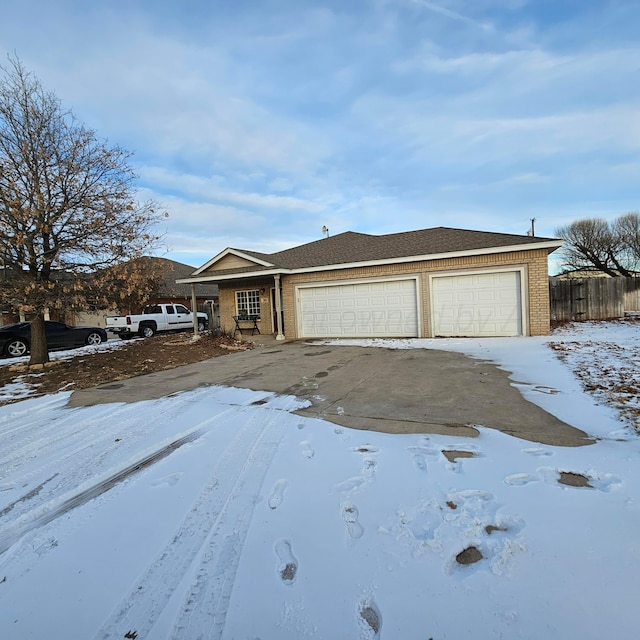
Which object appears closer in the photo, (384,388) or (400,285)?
(384,388)

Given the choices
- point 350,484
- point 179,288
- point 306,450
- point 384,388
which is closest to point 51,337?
point 384,388

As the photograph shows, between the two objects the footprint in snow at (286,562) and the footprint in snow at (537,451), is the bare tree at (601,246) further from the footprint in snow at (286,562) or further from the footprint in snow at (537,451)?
the footprint in snow at (286,562)

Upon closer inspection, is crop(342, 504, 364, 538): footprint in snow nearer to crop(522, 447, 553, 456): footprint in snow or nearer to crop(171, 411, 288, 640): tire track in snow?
crop(171, 411, 288, 640): tire track in snow

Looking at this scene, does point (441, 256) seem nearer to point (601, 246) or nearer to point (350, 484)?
point (350, 484)

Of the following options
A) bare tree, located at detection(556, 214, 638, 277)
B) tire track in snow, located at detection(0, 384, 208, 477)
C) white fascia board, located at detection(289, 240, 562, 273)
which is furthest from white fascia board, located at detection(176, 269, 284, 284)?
bare tree, located at detection(556, 214, 638, 277)

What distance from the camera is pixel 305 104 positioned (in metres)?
12.1

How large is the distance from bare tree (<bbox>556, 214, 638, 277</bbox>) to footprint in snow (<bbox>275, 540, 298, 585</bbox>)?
3284 cm

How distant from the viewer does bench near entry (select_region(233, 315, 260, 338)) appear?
16516 mm

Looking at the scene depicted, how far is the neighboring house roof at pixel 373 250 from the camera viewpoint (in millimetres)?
12133

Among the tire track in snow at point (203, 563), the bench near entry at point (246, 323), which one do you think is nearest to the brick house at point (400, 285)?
the bench near entry at point (246, 323)

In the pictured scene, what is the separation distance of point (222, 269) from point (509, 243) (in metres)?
11.0

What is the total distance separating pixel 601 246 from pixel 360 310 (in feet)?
77.2

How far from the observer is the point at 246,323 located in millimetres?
17016

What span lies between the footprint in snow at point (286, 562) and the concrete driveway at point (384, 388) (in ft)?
6.92
